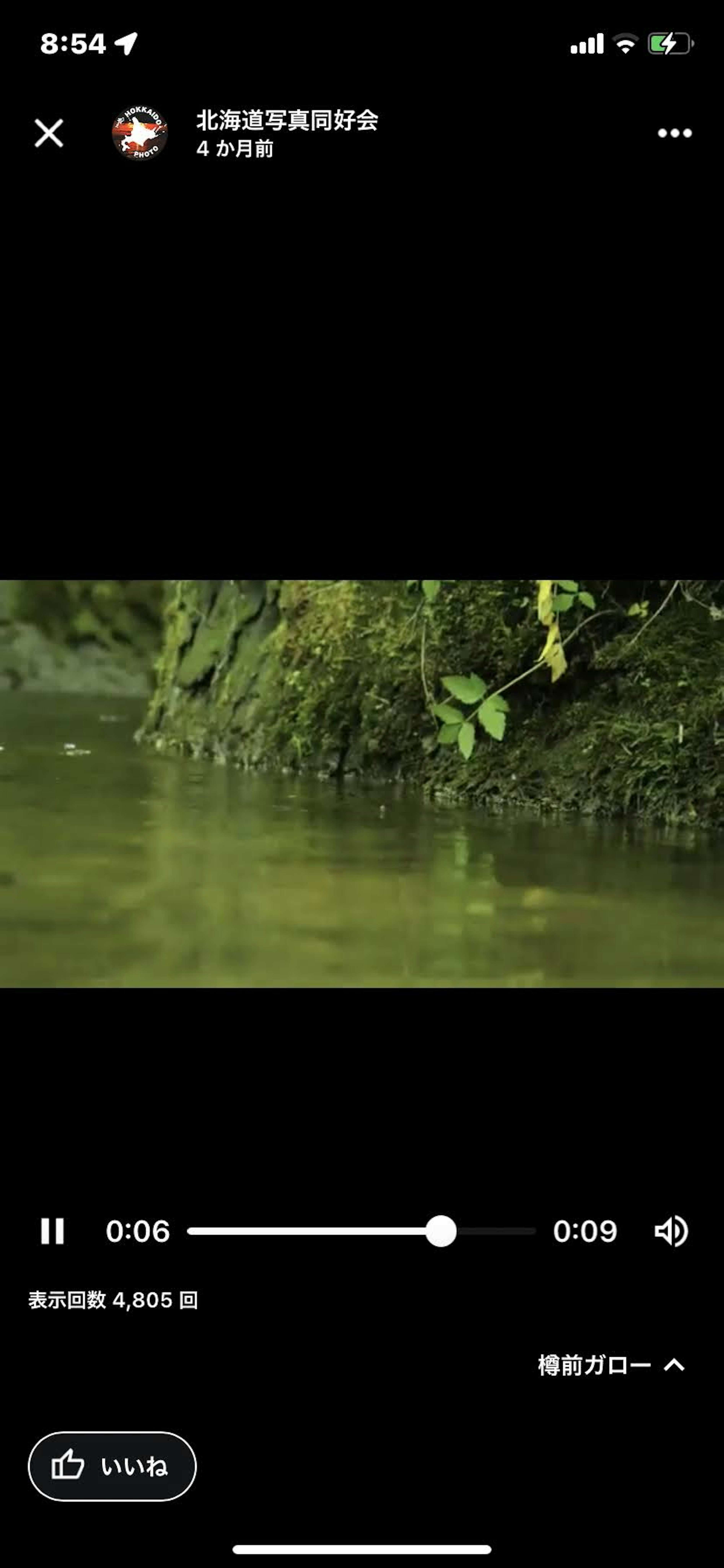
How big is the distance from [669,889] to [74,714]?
3554mm

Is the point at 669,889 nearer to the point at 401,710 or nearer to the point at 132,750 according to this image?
the point at 401,710

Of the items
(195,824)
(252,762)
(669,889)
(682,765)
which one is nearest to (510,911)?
(669,889)
